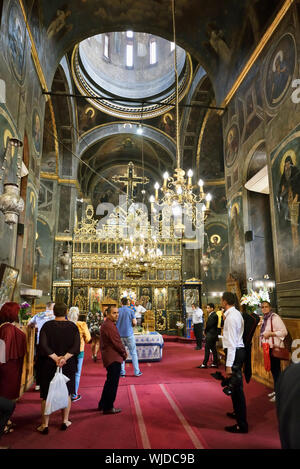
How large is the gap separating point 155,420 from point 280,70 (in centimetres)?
680

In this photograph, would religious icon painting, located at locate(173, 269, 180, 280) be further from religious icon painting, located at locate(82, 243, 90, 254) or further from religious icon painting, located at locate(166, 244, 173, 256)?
religious icon painting, located at locate(82, 243, 90, 254)

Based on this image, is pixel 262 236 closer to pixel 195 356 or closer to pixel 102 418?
pixel 195 356

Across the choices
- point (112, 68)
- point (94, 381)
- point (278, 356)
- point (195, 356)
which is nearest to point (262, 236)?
point (278, 356)

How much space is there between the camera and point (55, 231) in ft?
49.0

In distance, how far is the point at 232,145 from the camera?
8953mm

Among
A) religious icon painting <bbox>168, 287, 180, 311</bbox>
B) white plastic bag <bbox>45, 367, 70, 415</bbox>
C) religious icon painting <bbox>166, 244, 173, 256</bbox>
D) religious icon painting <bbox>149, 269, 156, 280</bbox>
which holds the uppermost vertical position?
religious icon painting <bbox>166, 244, 173, 256</bbox>

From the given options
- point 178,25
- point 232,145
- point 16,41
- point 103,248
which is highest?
point 178,25

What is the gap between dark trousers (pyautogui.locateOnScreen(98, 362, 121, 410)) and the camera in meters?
4.29

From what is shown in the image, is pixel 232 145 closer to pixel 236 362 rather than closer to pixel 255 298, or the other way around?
pixel 255 298

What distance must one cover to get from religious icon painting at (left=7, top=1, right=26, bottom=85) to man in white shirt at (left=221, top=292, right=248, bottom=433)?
6.10m

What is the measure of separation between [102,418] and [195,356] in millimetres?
5924

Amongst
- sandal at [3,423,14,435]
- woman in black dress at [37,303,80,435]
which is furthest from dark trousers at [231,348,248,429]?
sandal at [3,423,14,435]

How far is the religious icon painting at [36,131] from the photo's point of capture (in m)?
7.95

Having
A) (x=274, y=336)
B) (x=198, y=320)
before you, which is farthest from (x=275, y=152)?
(x=198, y=320)
